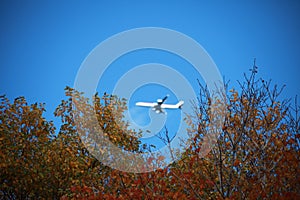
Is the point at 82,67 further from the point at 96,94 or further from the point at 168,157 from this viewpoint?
the point at 168,157

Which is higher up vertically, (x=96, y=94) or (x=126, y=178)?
(x=96, y=94)

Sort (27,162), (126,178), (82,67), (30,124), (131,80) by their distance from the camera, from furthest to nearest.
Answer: (82,67)
(131,80)
(30,124)
(27,162)
(126,178)

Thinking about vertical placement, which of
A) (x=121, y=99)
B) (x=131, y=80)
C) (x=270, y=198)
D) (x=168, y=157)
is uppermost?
(x=131, y=80)

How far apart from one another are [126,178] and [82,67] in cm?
667

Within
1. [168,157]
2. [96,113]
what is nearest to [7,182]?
[96,113]

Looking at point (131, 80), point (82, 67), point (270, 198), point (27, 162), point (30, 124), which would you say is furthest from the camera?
point (82, 67)

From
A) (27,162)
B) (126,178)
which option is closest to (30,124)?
(27,162)

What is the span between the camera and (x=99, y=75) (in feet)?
47.1

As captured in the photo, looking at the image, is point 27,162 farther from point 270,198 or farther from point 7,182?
point 270,198

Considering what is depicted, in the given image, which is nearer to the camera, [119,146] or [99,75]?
[119,146]

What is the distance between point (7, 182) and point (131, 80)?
219 inches

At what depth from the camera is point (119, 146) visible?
38.7 ft

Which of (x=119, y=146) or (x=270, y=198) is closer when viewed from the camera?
(x=270, y=198)

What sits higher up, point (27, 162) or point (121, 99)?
point (121, 99)
